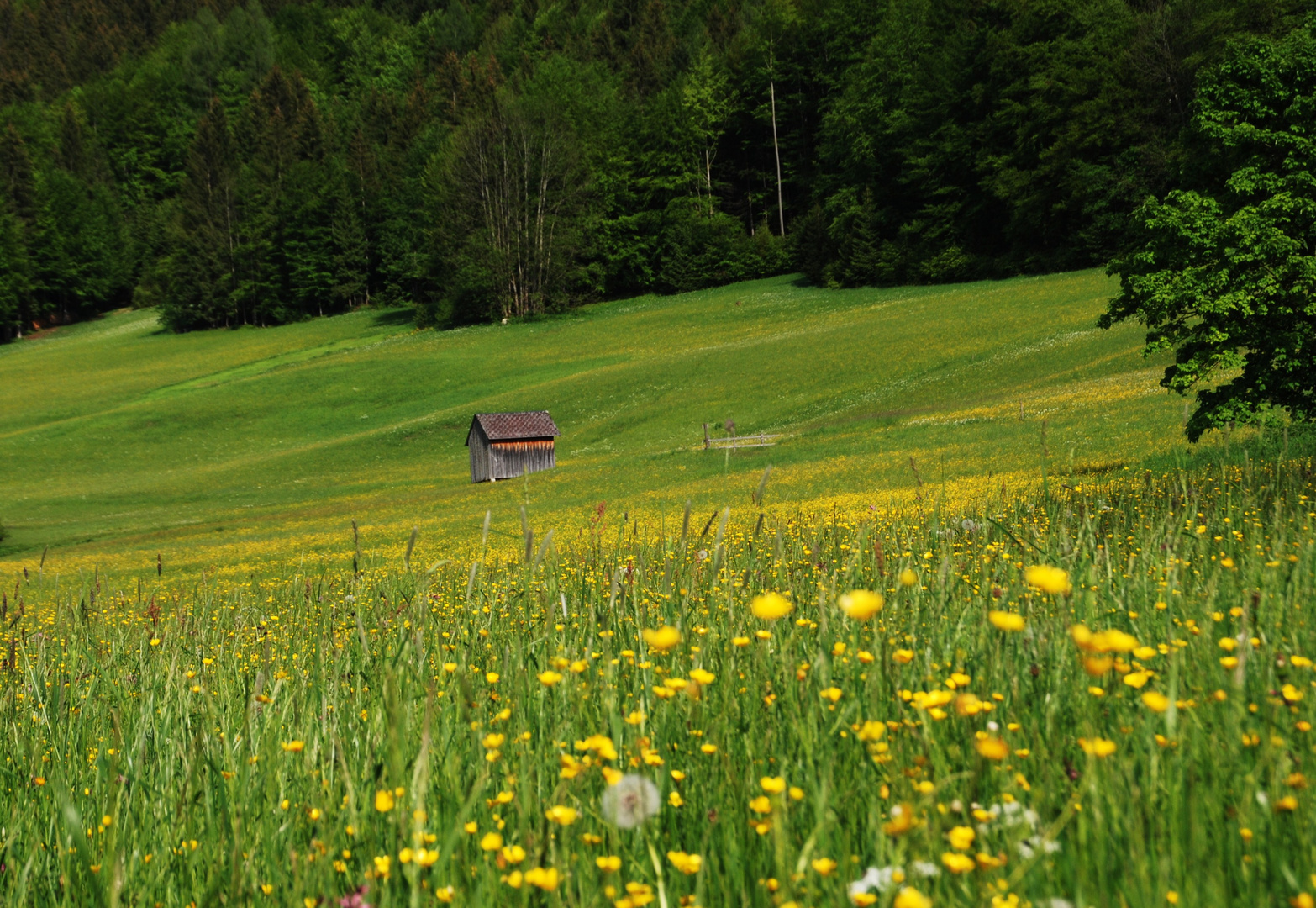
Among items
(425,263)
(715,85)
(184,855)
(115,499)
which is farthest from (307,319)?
(184,855)

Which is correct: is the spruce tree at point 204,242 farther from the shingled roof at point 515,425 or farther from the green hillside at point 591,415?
the shingled roof at point 515,425

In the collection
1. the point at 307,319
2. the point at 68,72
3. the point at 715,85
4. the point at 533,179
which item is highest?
the point at 68,72

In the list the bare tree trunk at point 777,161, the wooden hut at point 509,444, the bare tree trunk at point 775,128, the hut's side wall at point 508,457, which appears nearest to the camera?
the hut's side wall at point 508,457

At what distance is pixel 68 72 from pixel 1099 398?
203544 mm

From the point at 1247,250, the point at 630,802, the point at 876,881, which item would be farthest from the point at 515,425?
the point at 876,881

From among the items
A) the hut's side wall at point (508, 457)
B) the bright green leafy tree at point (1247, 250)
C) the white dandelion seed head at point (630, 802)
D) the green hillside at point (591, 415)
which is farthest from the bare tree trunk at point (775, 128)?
the white dandelion seed head at point (630, 802)

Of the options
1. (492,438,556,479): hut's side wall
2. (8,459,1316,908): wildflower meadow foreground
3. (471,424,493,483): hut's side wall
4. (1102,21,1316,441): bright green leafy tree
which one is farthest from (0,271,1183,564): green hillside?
(8,459,1316,908): wildflower meadow foreground

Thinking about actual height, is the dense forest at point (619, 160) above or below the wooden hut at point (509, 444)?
above

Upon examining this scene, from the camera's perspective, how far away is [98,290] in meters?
110

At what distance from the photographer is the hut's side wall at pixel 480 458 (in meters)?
37.0

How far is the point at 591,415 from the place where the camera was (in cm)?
4519

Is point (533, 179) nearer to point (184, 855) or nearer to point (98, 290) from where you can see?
point (98, 290)

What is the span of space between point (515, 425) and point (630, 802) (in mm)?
36247

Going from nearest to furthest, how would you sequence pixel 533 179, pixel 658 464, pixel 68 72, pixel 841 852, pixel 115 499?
1. pixel 841 852
2. pixel 658 464
3. pixel 115 499
4. pixel 533 179
5. pixel 68 72
